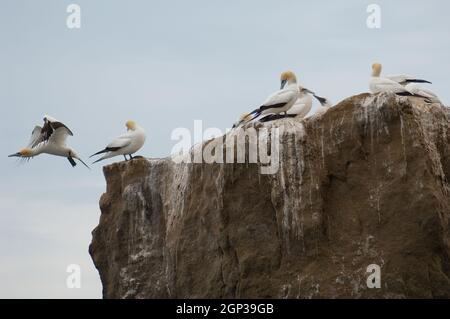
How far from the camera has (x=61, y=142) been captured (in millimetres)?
30062

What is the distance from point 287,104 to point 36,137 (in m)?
8.54

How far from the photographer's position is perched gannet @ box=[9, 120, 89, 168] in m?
29.6

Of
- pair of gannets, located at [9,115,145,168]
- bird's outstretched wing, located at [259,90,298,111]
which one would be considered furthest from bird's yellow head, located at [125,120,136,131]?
bird's outstretched wing, located at [259,90,298,111]

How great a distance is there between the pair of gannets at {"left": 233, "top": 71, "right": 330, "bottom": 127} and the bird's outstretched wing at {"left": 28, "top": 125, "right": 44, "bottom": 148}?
243 inches

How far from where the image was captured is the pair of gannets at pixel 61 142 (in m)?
27.3

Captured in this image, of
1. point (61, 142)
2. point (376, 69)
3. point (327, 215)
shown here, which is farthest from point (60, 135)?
point (327, 215)

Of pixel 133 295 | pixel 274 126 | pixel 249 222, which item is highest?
pixel 274 126

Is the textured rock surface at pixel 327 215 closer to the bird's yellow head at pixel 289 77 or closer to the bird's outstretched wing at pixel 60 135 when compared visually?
the bird's yellow head at pixel 289 77

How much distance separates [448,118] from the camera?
23.4m

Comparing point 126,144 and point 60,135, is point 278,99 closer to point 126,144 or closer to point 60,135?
point 126,144

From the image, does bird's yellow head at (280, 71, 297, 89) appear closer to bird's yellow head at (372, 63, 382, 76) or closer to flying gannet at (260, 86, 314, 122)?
flying gannet at (260, 86, 314, 122)

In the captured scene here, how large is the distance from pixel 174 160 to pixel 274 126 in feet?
9.39
